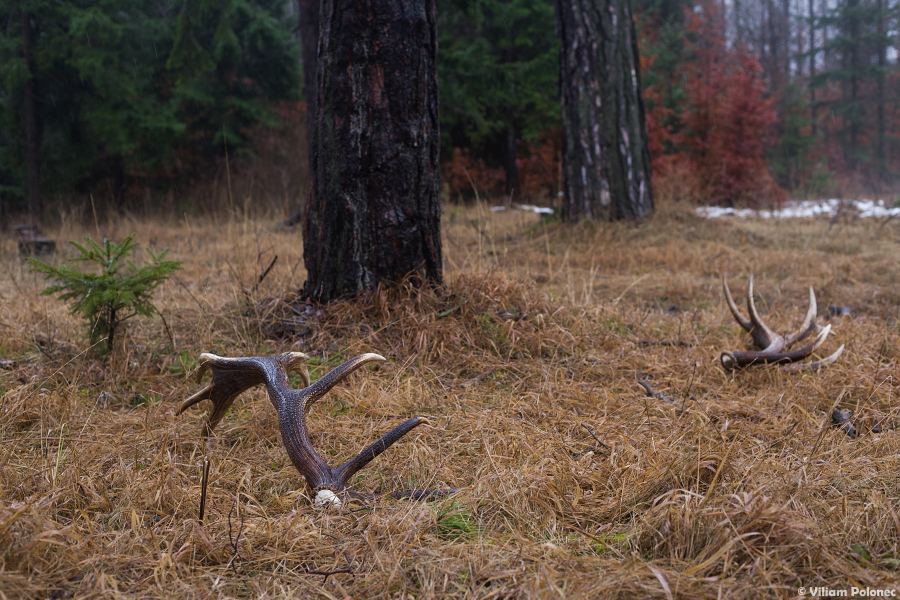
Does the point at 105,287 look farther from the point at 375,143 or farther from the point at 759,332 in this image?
the point at 759,332

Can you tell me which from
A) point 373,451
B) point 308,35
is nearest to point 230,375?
point 373,451

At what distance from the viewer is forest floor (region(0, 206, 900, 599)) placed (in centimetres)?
161

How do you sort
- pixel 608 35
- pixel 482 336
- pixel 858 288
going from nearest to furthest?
pixel 482 336 → pixel 858 288 → pixel 608 35

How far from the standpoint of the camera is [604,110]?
691 cm

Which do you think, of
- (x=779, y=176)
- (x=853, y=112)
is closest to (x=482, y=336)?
(x=779, y=176)

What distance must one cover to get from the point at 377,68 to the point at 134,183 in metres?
13.6

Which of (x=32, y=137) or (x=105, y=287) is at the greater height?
(x=32, y=137)

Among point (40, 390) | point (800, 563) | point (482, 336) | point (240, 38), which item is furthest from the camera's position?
point (240, 38)

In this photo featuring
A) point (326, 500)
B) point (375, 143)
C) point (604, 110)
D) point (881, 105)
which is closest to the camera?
point (326, 500)

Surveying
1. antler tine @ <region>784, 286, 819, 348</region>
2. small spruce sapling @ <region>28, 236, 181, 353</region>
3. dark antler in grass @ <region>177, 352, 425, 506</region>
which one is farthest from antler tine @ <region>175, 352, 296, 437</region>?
antler tine @ <region>784, 286, 819, 348</region>

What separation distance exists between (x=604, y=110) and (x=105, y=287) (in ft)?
16.7

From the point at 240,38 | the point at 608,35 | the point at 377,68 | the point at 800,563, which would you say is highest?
the point at 240,38

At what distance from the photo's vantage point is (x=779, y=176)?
21281mm

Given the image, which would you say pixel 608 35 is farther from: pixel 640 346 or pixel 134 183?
pixel 134 183
